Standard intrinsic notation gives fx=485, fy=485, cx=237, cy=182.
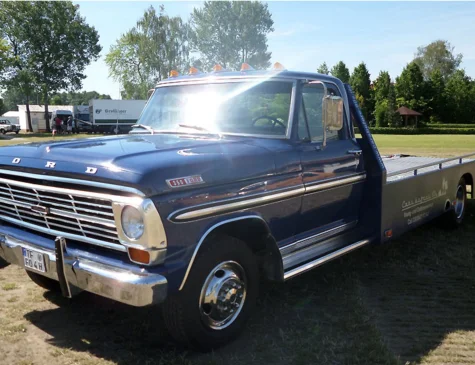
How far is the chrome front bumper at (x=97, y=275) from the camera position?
9.81ft

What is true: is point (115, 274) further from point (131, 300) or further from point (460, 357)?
point (460, 357)

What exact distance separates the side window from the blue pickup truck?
2 cm

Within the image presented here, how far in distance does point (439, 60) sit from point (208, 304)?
85.8 meters

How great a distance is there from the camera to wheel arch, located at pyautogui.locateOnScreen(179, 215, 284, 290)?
3.59 m

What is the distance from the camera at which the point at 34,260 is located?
3.52 metres

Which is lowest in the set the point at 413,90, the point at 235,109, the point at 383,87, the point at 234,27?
the point at 235,109

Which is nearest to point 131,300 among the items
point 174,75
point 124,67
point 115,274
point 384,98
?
point 115,274

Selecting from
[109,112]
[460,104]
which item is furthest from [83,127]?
[460,104]

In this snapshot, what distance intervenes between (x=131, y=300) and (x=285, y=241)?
1553mm

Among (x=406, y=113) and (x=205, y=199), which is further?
(x=406, y=113)

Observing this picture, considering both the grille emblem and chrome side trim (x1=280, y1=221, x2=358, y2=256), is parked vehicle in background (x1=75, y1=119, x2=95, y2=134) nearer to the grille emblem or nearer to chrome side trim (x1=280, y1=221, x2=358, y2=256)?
chrome side trim (x1=280, y1=221, x2=358, y2=256)

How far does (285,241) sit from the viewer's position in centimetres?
413

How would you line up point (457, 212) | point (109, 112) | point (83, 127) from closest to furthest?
point (457, 212)
point (109, 112)
point (83, 127)

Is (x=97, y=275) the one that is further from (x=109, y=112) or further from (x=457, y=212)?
(x=109, y=112)
